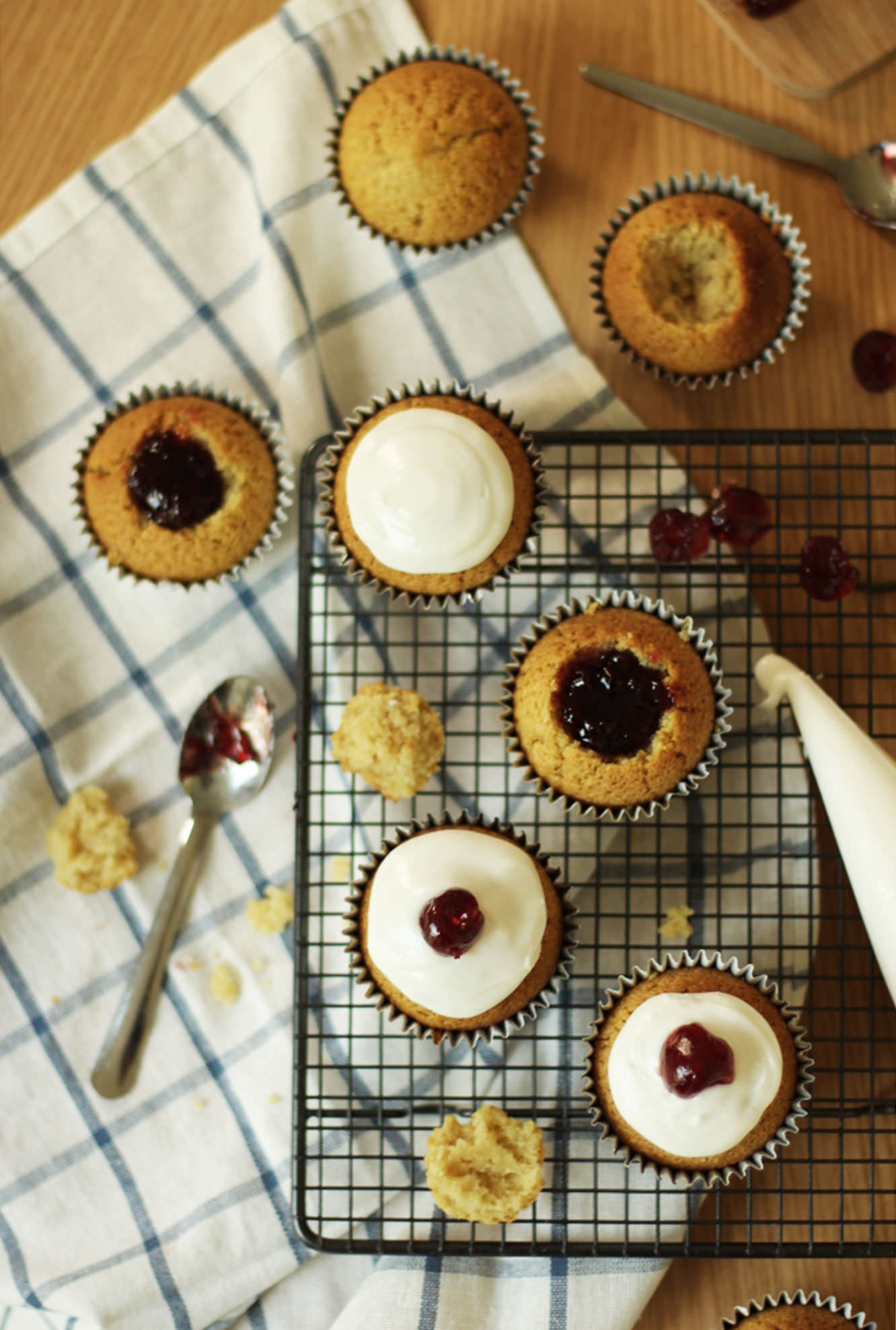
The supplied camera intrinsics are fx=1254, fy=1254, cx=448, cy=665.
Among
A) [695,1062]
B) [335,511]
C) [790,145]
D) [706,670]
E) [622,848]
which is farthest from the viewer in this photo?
[790,145]

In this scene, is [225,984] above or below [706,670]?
below

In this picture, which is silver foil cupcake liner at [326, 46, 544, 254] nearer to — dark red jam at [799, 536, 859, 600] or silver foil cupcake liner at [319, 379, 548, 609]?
silver foil cupcake liner at [319, 379, 548, 609]

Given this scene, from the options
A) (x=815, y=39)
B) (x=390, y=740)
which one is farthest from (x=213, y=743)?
(x=815, y=39)

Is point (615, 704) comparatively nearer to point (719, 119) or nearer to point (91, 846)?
point (91, 846)

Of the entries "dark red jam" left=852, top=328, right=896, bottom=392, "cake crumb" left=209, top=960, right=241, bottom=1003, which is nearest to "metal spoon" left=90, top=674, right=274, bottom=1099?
"cake crumb" left=209, top=960, right=241, bottom=1003

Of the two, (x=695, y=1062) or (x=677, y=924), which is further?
(x=677, y=924)

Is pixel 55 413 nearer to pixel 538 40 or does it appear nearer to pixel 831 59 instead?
pixel 538 40

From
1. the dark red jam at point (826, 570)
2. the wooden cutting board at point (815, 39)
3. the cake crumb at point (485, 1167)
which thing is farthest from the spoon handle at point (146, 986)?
the wooden cutting board at point (815, 39)

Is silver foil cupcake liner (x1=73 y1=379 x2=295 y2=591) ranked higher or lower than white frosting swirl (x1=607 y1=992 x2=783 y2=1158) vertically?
higher
